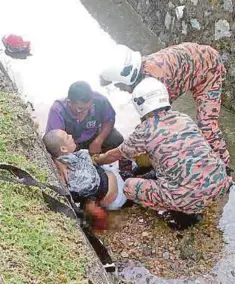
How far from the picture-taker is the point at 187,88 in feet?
18.1

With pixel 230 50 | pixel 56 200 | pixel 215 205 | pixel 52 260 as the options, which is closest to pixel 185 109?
pixel 230 50

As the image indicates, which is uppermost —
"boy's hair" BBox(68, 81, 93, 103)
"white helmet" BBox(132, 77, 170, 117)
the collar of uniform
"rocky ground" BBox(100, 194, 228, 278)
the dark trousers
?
"boy's hair" BBox(68, 81, 93, 103)

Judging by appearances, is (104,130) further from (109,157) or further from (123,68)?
(123,68)

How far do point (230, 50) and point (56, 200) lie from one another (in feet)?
10.5

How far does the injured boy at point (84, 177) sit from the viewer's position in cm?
471

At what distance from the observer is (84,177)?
472 cm

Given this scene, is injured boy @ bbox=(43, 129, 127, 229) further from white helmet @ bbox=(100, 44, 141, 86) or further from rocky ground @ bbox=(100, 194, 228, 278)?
white helmet @ bbox=(100, 44, 141, 86)

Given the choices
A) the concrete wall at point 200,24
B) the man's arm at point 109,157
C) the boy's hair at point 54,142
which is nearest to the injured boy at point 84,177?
the boy's hair at point 54,142

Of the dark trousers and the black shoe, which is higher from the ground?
the dark trousers

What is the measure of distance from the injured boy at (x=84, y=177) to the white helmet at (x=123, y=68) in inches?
25.5

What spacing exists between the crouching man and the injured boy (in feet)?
1.07

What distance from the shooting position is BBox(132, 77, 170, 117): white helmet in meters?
4.66

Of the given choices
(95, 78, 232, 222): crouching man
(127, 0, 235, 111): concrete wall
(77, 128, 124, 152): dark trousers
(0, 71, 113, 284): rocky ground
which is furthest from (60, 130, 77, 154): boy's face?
(127, 0, 235, 111): concrete wall

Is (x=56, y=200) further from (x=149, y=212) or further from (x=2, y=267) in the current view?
(x=149, y=212)
